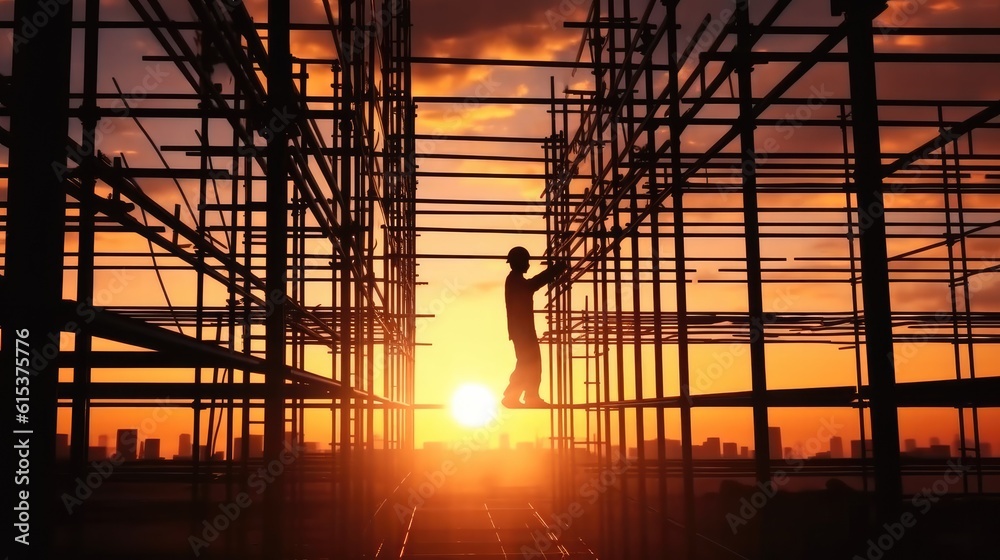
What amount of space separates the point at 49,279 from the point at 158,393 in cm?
170

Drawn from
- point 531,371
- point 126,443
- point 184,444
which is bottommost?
point 184,444

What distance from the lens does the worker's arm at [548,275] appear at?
8.09 metres

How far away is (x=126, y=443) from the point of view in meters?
15.7

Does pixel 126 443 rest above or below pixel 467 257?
below

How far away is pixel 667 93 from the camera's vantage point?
209 inches

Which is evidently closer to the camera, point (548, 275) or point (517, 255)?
point (548, 275)

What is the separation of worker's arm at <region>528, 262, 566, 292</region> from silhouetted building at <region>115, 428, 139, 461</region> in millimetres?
9049

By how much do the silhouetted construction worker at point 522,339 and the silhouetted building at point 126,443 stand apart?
8.19 meters

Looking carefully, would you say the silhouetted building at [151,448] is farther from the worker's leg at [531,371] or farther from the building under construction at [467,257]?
the worker's leg at [531,371]

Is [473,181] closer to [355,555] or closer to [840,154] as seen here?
[840,154]

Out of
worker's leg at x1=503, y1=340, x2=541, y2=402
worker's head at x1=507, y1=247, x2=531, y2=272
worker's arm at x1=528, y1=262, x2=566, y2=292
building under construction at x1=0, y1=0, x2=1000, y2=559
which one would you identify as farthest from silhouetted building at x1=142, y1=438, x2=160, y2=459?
worker's arm at x1=528, y1=262, x2=566, y2=292

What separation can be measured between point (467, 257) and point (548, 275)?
5459mm

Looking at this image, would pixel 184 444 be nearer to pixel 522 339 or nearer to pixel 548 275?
pixel 522 339

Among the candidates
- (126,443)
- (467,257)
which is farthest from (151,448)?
(467,257)
